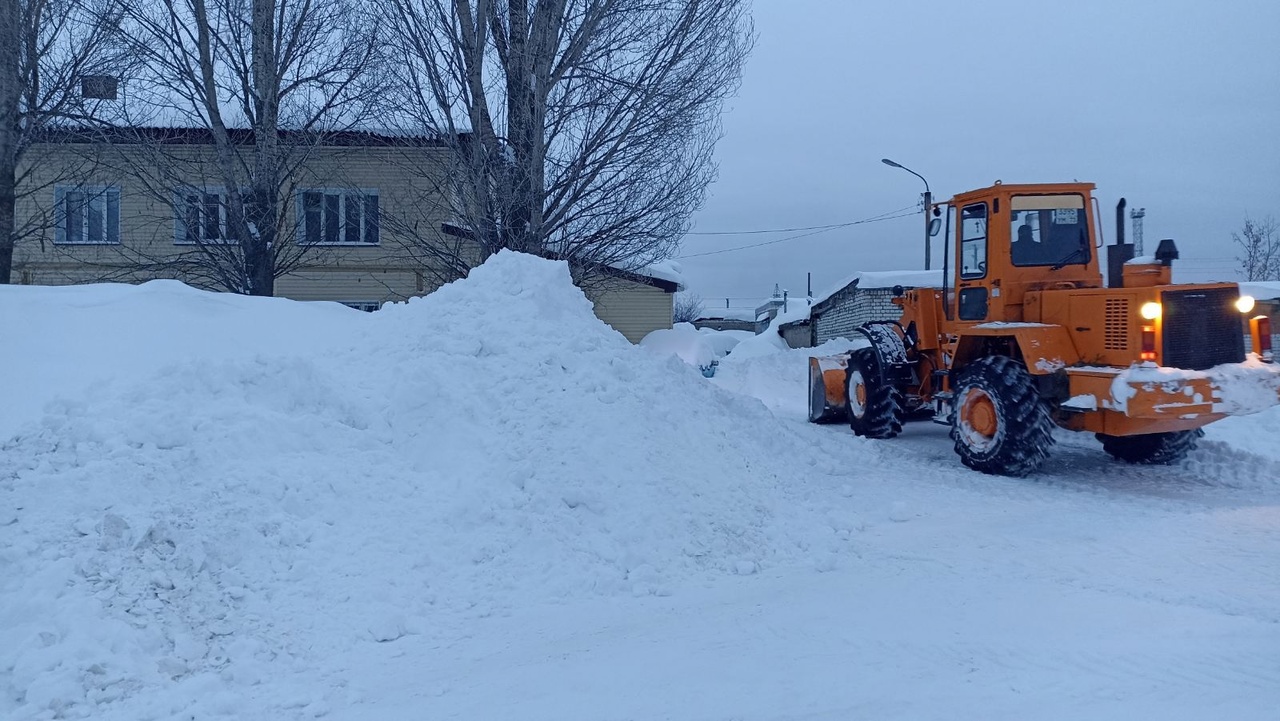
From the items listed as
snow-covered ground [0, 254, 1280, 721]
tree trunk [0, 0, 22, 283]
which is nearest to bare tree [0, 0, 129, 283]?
tree trunk [0, 0, 22, 283]

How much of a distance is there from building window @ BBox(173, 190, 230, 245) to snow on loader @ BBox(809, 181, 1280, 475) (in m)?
11.3

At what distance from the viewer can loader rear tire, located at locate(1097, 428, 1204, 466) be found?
10.2 metres

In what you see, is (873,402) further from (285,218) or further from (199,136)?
(199,136)

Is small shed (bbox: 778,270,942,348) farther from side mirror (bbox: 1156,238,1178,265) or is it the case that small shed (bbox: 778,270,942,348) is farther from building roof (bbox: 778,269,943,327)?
side mirror (bbox: 1156,238,1178,265)

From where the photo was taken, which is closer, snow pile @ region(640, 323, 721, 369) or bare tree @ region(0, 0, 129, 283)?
bare tree @ region(0, 0, 129, 283)

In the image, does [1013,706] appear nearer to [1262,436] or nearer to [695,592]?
[695,592]

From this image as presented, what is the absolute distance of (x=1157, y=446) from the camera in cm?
1030

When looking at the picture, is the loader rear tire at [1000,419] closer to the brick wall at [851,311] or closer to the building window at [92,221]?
the brick wall at [851,311]

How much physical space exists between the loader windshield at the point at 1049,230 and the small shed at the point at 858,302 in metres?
12.4

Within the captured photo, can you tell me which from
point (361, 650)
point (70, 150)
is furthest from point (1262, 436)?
point (70, 150)

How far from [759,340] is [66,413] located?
26742mm

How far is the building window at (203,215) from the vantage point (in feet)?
52.6

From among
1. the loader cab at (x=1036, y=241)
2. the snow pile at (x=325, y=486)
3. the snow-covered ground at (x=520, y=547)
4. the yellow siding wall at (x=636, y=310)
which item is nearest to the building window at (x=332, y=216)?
the yellow siding wall at (x=636, y=310)

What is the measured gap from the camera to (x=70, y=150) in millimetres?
15930
